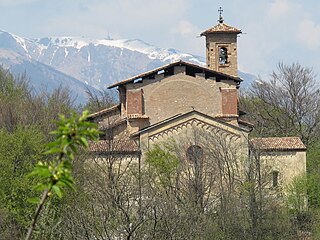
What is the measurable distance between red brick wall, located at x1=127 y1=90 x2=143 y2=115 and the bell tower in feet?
24.3

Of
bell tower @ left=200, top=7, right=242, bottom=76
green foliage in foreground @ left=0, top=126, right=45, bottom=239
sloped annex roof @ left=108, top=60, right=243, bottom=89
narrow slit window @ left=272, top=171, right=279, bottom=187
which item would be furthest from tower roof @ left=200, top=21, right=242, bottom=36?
green foliage in foreground @ left=0, top=126, right=45, bottom=239

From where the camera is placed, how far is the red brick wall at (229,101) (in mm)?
36875

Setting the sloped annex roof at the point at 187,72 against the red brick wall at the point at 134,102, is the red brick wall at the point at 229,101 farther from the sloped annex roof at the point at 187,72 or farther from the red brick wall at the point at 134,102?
the red brick wall at the point at 134,102

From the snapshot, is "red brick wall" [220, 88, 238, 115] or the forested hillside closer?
the forested hillside

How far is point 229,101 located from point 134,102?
15.0 ft

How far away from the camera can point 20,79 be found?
216ft

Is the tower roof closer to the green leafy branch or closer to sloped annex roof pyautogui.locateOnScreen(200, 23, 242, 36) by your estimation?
sloped annex roof pyautogui.locateOnScreen(200, 23, 242, 36)

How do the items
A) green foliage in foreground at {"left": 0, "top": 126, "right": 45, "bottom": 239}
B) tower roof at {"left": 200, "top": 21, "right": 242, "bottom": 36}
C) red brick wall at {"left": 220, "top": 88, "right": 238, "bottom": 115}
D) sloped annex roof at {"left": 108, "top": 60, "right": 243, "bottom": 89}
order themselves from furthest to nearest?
tower roof at {"left": 200, "top": 21, "right": 242, "bottom": 36}
red brick wall at {"left": 220, "top": 88, "right": 238, "bottom": 115}
sloped annex roof at {"left": 108, "top": 60, "right": 243, "bottom": 89}
green foliage in foreground at {"left": 0, "top": 126, "right": 45, "bottom": 239}

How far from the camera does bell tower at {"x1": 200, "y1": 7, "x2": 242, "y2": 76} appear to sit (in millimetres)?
42562

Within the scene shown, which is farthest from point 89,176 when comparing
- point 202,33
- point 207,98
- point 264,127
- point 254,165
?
point 264,127

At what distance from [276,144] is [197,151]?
4.42 meters

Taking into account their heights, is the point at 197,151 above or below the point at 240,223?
above

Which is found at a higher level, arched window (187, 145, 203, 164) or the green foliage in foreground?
arched window (187, 145, 203, 164)

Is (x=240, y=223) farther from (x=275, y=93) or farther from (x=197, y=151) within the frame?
(x=275, y=93)
